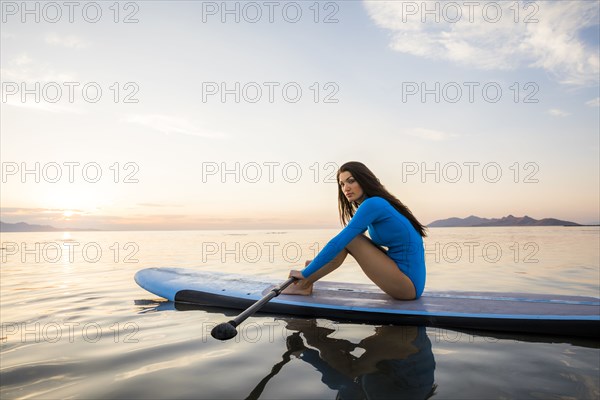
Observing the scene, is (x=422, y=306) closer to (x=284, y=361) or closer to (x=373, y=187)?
(x=373, y=187)

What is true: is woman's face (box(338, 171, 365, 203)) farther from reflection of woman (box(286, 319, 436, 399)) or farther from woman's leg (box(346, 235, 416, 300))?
reflection of woman (box(286, 319, 436, 399))

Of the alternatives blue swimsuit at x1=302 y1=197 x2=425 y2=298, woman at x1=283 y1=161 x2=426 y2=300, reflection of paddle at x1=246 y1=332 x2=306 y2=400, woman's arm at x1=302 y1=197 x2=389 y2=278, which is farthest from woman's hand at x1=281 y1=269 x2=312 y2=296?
reflection of paddle at x1=246 y1=332 x2=306 y2=400

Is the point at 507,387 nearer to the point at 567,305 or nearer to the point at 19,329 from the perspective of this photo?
the point at 567,305

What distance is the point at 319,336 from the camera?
10.2 feet

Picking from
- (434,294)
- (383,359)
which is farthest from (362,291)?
(383,359)

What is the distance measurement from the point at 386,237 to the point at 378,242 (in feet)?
0.51

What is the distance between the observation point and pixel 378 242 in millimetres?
3762

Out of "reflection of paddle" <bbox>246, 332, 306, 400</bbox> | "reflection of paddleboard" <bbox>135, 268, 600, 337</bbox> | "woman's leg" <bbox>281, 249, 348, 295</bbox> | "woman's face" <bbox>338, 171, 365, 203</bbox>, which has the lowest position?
"reflection of paddle" <bbox>246, 332, 306, 400</bbox>

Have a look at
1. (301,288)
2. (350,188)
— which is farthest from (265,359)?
(350,188)

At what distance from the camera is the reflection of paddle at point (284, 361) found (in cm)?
204

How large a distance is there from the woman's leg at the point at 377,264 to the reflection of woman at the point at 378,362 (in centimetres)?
48

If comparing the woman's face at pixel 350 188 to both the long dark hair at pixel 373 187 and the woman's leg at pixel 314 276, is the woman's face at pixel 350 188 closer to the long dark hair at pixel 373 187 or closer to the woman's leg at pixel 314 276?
the long dark hair at pixel 373 187

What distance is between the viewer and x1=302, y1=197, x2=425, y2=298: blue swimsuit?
3436 millimetres

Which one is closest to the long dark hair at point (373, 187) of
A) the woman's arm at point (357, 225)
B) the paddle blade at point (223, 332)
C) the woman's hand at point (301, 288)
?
the woman's arm at point (357, 225)
